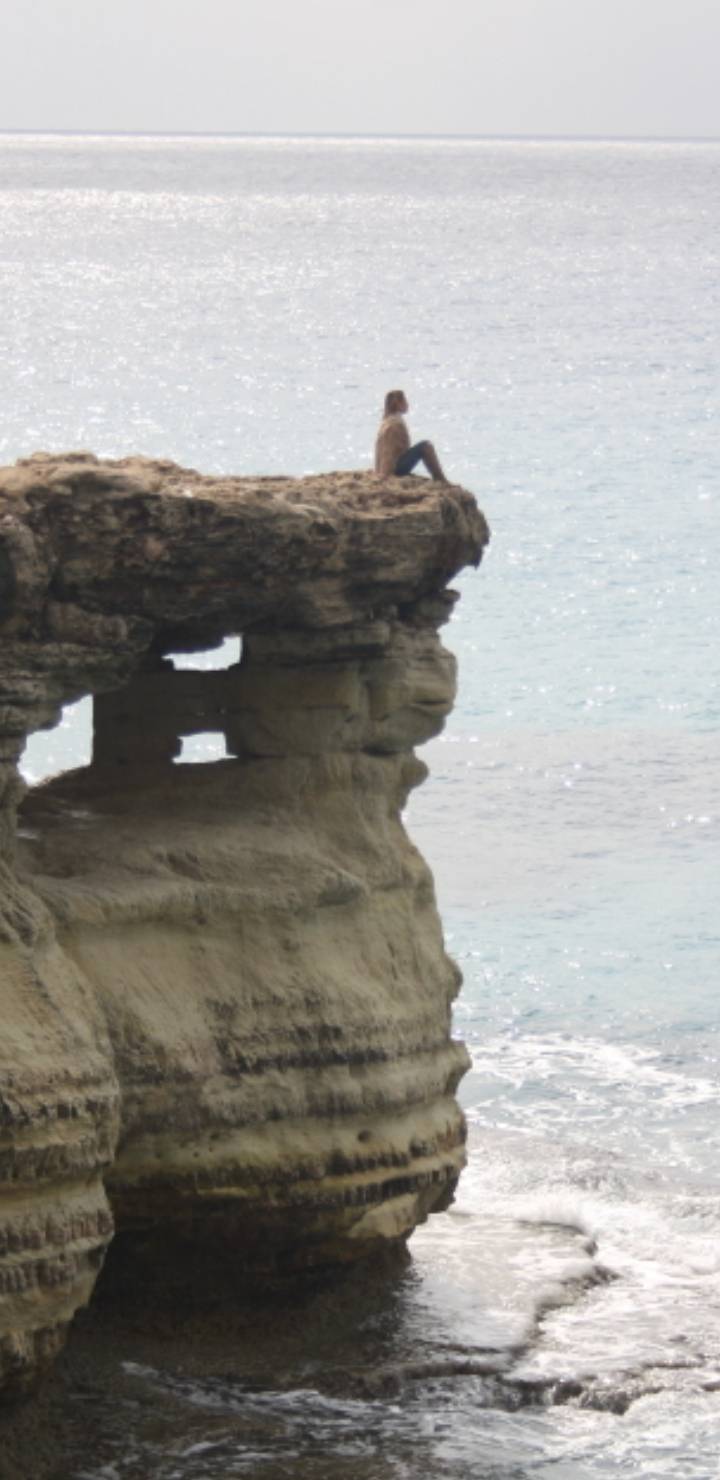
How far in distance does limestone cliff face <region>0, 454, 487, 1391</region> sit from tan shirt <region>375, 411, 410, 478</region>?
741 mm

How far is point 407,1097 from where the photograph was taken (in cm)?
1534

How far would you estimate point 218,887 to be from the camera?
14805 millimetres

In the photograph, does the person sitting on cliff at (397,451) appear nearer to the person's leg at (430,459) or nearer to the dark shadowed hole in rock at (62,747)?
the person's leg at (430,459)

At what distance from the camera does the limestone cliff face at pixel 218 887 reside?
525 inches

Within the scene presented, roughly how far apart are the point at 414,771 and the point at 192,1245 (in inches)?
112

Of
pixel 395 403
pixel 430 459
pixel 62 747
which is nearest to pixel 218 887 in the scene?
pixel 430 459

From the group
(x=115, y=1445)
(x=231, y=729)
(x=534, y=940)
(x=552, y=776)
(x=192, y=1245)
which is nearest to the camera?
(x=115, y=1445)

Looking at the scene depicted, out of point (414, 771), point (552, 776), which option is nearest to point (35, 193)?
point (552, 776)

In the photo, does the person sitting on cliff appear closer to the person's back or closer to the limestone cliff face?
the person's back

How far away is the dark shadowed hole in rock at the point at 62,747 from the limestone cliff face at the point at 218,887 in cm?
1395

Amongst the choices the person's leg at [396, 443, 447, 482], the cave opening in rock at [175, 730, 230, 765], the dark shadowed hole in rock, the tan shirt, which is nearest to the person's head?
the tan shirt

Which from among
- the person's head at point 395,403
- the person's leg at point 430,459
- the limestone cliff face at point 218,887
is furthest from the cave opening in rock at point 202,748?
the limestone cliff face at point 218,887

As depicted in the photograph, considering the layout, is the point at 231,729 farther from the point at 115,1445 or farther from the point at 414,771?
the point at 115,1445

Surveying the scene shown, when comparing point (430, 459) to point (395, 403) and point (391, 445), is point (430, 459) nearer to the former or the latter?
point (391, 445)
